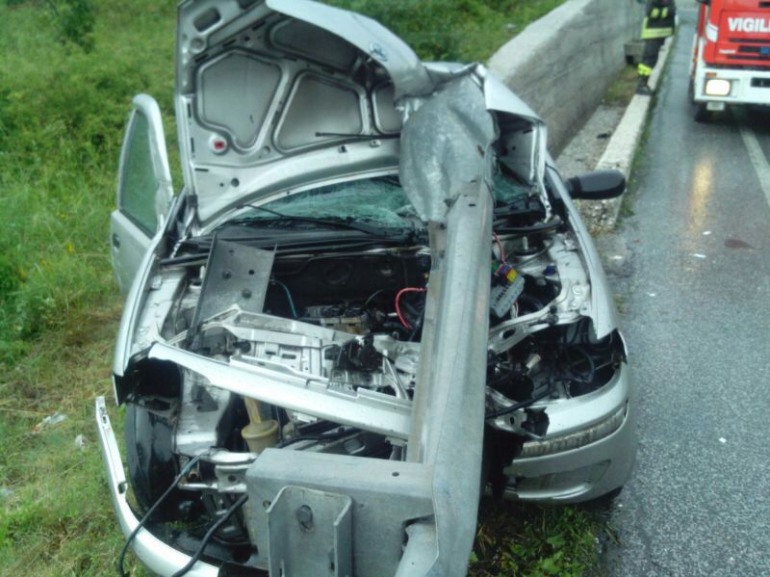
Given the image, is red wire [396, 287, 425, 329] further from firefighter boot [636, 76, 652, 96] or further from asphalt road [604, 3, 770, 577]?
firefighter boot [636, 76, 652, 96]

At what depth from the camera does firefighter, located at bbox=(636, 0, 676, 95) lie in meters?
11.8

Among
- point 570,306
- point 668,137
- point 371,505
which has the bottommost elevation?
point 668,137

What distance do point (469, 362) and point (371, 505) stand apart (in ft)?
2.30

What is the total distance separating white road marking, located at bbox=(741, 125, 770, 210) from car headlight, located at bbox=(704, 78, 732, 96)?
2.20ft

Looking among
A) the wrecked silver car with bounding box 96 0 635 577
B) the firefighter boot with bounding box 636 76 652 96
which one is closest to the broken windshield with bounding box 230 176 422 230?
the wrecked silver car with bounding box 96 0 635 577

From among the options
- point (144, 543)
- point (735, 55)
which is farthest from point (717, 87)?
point (144, 543)

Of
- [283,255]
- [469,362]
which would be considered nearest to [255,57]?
[283,255]

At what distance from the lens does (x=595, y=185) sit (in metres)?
4.61

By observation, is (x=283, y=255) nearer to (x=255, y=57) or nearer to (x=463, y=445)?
(x=255, y=57)

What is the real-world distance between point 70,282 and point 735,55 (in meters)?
8.18

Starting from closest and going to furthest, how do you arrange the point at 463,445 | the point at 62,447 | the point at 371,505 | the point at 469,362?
the point at 371,505, the point at 463,445, the point at 469,362, the point at 62,447

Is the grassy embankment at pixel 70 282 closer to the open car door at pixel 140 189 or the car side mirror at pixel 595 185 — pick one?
the open car door at pixel 140 189

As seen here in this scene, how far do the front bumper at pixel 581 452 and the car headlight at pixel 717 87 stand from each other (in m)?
8.15

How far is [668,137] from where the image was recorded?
10.7 meters
